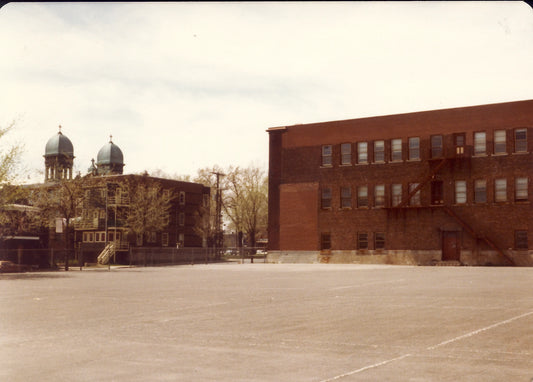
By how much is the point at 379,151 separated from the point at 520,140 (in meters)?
11.7

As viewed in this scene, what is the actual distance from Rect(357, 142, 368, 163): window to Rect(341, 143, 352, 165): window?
→ 78 centimetres

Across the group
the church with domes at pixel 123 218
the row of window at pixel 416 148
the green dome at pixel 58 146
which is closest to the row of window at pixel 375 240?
the row of window at pixel 416 148

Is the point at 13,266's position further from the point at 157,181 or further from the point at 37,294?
the point at 157,181

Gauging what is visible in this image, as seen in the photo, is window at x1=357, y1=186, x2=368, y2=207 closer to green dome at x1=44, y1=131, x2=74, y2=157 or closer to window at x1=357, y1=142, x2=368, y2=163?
window at x1=357, y1=142, x2=368, y2=163

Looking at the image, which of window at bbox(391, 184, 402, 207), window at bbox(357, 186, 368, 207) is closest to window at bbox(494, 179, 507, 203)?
window at bbox(391, 184, 402, 207)

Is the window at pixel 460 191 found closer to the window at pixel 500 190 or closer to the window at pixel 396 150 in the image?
the window at pixel 500 190

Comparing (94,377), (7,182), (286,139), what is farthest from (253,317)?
(286,139)

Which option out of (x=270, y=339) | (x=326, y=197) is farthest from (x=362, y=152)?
(x=270, y=339)

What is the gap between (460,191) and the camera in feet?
181

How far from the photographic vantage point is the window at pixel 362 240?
5884cm

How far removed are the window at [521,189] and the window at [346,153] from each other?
47.1ft

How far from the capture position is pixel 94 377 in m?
7.58

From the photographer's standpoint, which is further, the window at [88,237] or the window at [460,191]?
the window at [88,237]

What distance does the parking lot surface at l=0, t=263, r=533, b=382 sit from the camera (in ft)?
26.0
